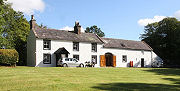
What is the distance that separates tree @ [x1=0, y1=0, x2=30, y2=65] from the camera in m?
38.8

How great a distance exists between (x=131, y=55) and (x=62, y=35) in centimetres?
1582

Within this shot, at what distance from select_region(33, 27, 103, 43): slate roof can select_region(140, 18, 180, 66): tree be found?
21666 mm

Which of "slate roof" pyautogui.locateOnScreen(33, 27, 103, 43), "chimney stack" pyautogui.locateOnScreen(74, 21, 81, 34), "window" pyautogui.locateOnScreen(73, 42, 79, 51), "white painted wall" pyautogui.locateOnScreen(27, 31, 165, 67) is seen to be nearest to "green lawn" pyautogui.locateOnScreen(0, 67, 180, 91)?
"white painted wall" pyautogui.locateOnScreen(27, 31, 165, 67)

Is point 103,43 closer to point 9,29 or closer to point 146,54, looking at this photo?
point 146,54

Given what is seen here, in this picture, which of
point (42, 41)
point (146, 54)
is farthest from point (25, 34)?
point (146, 54)

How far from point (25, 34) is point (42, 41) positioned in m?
11.2

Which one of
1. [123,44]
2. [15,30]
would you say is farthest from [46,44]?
[123,44]

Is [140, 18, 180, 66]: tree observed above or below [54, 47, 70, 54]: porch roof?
above

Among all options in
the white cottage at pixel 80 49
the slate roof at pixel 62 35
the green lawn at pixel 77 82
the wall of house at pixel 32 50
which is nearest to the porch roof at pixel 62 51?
the white cottage at pixel 80 49

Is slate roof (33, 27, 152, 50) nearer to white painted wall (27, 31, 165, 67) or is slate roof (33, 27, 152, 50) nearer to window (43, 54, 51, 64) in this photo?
white painted wall (27, 31, 165, 67)

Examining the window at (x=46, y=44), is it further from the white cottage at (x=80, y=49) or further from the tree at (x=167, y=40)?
the tree at (x=167, y=40)

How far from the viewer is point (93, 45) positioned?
37969 millimetres

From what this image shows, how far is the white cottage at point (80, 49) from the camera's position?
108ft

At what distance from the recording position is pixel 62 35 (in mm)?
35625
